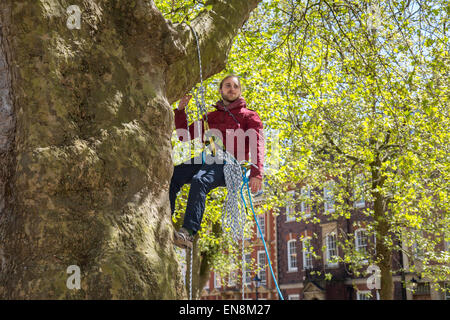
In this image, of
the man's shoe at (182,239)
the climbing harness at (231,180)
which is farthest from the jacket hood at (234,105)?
the man's shoe at (182,239)

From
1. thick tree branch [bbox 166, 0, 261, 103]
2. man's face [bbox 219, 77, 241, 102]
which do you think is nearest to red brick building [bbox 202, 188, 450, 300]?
man's face [bbox 219, 77, 241, 102]

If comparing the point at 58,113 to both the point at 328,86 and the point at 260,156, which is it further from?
the point at 328,86

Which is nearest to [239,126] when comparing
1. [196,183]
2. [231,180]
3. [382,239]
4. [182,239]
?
[231,180]

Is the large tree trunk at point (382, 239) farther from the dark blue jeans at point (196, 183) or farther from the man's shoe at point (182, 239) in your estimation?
the man's shoe at point (182, 239)

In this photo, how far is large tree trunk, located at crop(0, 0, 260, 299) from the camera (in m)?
2.82

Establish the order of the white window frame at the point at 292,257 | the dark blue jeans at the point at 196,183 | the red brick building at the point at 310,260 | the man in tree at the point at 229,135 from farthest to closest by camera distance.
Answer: the white window frame at the point at 292,257
the red brick building at the point at 310,260
the man in tree at the point at 229,135
the dark blue jeans at the point at 196,183

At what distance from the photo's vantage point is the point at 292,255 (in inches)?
1362

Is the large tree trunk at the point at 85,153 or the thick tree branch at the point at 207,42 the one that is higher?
the thick tree branch at the point at 207,42

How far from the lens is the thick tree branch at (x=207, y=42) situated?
13.5 feet

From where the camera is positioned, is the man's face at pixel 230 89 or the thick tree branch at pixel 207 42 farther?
the man's face at pixel 230 89

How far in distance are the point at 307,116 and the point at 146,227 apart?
39.4 feet

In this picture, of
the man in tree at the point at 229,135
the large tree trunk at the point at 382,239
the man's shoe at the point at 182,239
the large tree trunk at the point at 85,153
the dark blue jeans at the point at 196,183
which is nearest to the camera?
the large tree trunk at the point at 85,153

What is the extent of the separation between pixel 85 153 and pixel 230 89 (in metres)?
2.34

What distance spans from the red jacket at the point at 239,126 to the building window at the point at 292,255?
99.4ft
